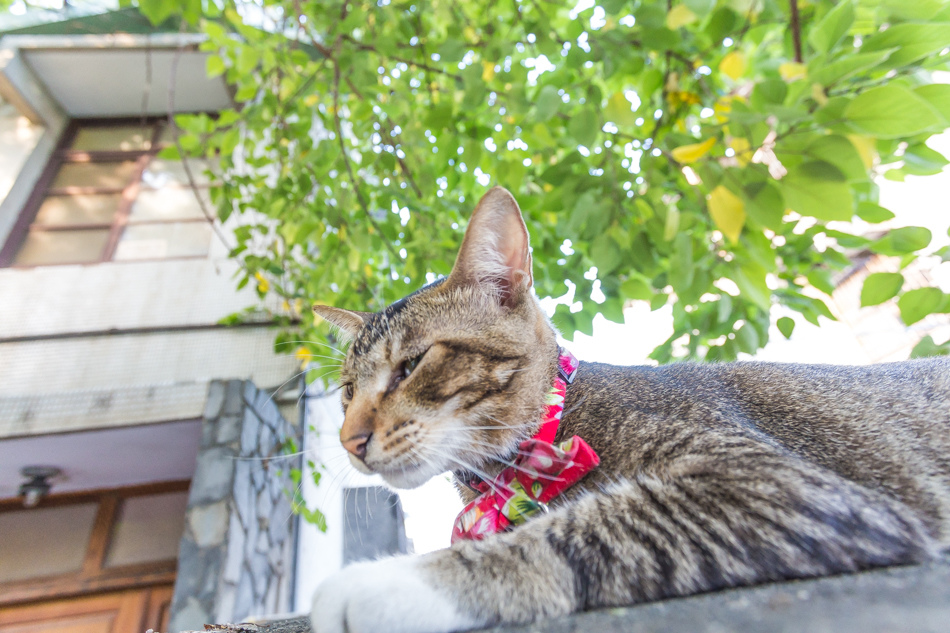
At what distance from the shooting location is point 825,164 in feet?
3.03

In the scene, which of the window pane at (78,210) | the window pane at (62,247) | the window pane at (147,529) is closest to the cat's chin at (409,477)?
the window pane at (147,529)

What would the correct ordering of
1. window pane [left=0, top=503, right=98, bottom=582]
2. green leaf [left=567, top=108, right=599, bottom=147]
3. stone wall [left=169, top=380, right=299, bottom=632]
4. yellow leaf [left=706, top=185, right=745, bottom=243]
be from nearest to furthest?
yellow leaf [left=706, top=185, right=745, bottom=243] → green leaf [left=567, top=108, right=599, bottom=147] → stone wall [left=169, top=380, right=299, bottom=632] → window pane [left=0, top=503, right=98, bottom=582]

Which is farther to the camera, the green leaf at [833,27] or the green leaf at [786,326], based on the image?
the green leaf at [786,326]

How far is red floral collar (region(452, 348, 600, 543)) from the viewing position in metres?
0.89

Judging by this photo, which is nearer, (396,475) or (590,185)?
(396,475)

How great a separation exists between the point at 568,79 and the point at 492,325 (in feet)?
3.19

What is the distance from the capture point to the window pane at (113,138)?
4.90 metres

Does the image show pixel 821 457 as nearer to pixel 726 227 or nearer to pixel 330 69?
pixel 726 227

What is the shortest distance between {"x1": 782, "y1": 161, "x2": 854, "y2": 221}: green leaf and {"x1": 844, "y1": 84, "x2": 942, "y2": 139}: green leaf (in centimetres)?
9

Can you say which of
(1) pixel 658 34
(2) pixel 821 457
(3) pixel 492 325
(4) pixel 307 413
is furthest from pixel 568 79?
(4) pixel 307 413

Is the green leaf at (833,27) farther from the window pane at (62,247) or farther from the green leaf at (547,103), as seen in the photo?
A: the window pane at (62,247)

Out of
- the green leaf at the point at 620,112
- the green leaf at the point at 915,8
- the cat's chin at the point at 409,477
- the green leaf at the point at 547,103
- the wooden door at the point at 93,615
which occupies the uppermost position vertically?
the green leaf at the point at 547,103

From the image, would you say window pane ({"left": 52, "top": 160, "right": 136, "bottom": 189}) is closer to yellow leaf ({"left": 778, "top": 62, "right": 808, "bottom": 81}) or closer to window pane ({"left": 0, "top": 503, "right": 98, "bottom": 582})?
window pane ({"left": 0, "top": 503, "right": 98, "bottom": 582})

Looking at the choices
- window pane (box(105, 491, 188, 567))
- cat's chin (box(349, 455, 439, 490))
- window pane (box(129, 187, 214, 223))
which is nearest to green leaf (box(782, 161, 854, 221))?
cat's chin (box(349, 455, 439, 490))
